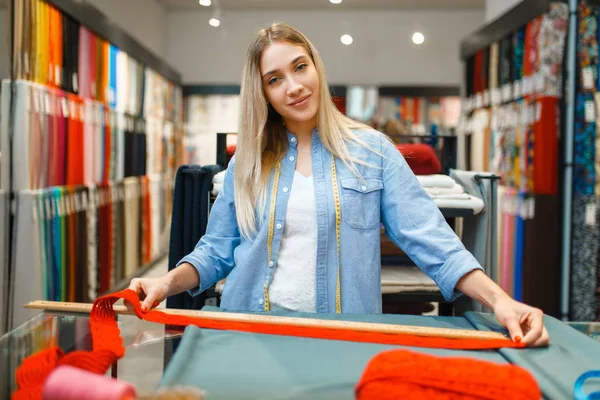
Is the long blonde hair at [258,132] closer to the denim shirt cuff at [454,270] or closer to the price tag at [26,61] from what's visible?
the denim shirt cuff at [454,270]

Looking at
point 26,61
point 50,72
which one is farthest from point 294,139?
point 50,72

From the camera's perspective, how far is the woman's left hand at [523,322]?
991 millimetres

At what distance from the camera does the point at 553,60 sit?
3.39m

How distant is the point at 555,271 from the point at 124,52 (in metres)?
3.50

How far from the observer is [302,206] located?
1543 mm

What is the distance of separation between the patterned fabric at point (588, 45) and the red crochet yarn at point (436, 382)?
9.84ft

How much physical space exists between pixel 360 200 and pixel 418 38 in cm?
417

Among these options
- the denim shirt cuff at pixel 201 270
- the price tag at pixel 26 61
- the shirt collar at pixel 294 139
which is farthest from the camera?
Answer: the price tag at pixel 26 61

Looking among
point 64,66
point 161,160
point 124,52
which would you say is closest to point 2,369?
point 64,66

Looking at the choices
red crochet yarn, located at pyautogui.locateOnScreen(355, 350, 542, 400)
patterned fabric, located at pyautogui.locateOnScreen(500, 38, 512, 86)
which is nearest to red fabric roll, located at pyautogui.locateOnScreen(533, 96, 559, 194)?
patterned fabric, located at pyautogui.locateOnScreen(500, 38, 512, 86)

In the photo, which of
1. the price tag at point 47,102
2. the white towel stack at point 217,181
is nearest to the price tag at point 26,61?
the price tag at point 47,102

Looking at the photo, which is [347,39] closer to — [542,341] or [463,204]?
[463,204]

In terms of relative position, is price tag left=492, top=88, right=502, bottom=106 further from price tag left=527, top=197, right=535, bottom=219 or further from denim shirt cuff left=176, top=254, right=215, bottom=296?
denim shirt cuff left=176, top=254, right=215, bottom=296

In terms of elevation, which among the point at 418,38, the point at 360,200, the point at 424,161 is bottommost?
the point at 360,200
